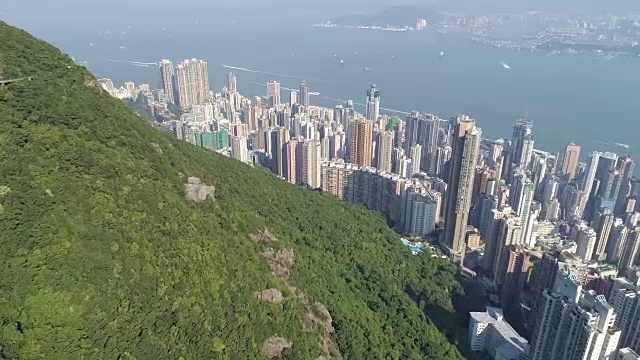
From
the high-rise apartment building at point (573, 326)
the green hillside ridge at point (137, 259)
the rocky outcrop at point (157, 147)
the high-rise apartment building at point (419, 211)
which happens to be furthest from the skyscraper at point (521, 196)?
the rocky outcrop at point (157, 147)

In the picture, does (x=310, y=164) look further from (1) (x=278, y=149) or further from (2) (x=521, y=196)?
(2) (x=521, y=196)

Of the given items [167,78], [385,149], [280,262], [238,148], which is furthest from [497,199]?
[167,78]

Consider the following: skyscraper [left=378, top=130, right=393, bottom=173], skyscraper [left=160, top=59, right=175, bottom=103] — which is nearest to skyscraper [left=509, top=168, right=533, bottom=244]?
skyscraper [left=378, top=130, right=393, bottom=173]

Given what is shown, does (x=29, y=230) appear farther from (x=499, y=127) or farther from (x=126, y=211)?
(x=499, y=127)

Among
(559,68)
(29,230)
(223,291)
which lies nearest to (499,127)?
(559,68)

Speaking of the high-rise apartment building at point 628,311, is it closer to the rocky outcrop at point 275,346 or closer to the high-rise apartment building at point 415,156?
the rocky outcrop at point 275,346

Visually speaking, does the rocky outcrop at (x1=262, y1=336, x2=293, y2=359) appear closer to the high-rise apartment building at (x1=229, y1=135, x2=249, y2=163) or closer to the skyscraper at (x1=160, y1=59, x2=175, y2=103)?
the high-rise apartment building at (x1=229, y1=135, x2=249, y2=163)
